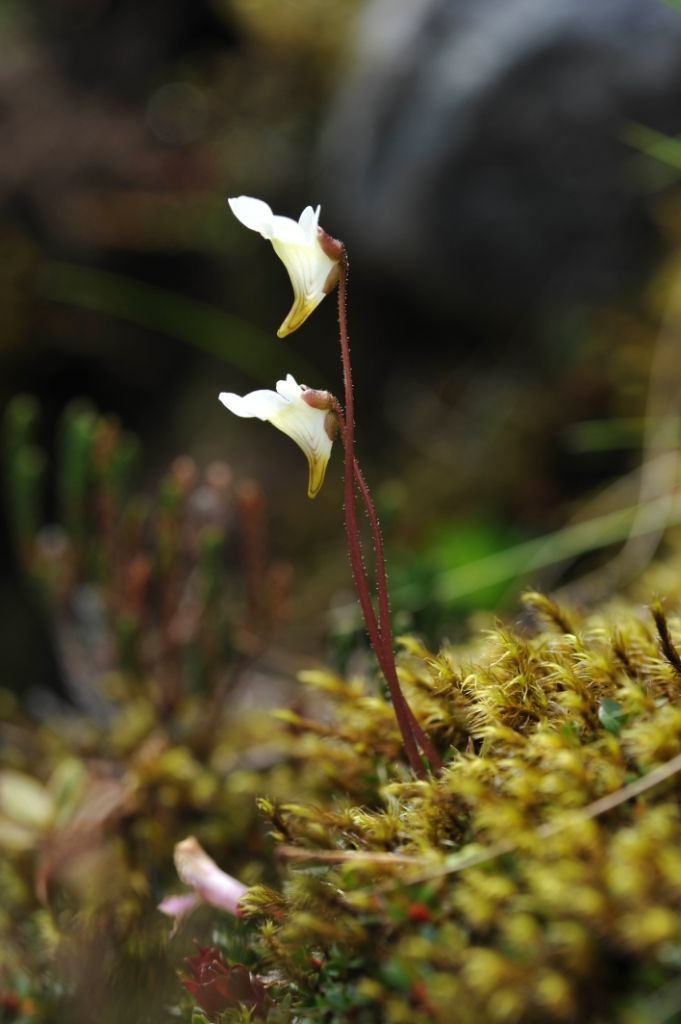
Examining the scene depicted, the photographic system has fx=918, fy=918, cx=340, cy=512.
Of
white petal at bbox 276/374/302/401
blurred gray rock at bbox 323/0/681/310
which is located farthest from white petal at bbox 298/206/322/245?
blurred gray rock at bbox 323/0/681/310

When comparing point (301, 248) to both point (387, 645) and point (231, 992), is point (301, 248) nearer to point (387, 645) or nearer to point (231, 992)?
point (387, 645)

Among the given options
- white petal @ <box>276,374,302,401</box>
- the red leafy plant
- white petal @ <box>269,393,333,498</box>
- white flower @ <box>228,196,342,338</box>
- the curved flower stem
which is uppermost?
white flower @ <box>228,196,342,338</box>

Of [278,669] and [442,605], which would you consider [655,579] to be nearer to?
[442,605]

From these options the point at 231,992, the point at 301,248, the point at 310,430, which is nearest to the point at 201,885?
the point at 231,992

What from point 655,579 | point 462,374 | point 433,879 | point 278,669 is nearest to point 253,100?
point 462,374

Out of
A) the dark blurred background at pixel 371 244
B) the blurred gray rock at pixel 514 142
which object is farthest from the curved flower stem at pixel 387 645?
the blurred gray rock at pixel 514 142

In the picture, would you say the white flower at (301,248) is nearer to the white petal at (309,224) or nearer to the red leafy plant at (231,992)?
the white petal at (309,224)

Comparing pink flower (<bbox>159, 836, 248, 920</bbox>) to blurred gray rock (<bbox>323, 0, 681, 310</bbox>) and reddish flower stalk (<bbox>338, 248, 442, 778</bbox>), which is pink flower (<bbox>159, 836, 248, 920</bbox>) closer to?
reddish flower stalk (<bbox>338, 248, 442, 778</bbox>)
